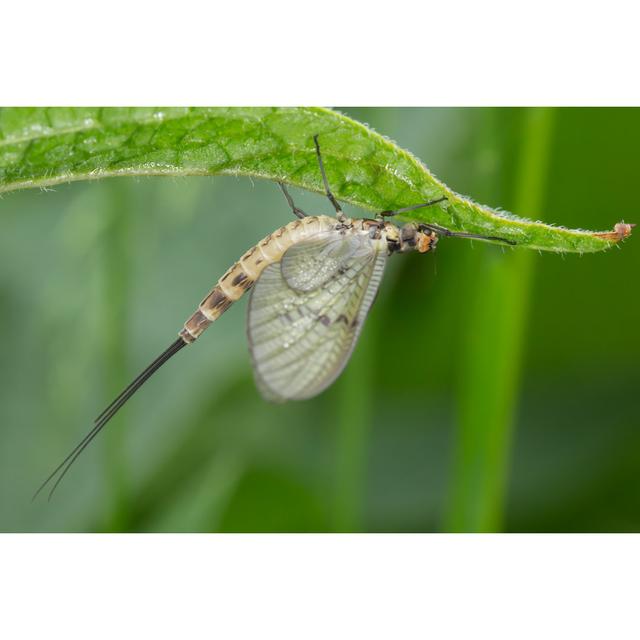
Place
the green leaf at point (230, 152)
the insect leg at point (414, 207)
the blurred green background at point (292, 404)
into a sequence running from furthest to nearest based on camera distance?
the blurred green background at point (292, 404) → the insect leg at point (414, 207) → the green leaf at point (230, 152)

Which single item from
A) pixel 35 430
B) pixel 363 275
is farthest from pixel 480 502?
pixel 35 430

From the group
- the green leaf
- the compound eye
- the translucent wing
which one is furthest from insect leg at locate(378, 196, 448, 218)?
the compound eye

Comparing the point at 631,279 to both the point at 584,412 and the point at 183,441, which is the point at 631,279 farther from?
the point at 183,441

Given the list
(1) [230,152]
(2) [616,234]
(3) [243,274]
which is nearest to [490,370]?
(3) [243,274]

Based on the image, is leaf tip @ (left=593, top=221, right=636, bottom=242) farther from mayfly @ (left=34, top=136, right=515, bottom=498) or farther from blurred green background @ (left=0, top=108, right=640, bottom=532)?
blurred green background @ (left=0, top=108, right=640, bottom=532)

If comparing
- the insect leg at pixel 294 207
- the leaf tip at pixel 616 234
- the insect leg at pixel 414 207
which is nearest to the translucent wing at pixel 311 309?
the insect leg at pixel 294 207

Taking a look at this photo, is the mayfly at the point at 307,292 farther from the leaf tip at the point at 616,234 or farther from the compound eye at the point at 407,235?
the leaf tip at the point at 616,234
